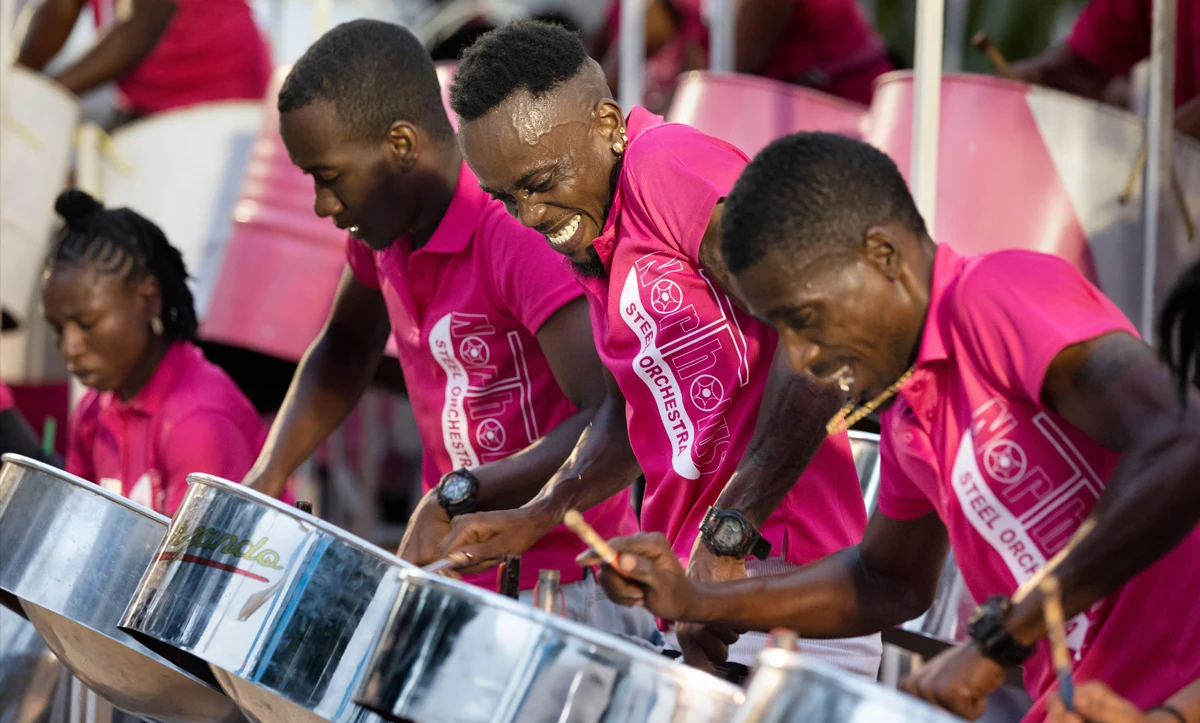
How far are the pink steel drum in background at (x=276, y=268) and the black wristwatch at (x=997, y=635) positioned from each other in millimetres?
2422

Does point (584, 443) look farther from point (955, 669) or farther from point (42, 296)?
point (42, 296)

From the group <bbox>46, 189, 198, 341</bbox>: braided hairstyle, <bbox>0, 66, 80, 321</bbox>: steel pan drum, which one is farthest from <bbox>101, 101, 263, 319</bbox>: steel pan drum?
<bbox>46, 189, 198, 341</bbox>: braided hairstyle

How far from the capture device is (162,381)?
8.71 ft

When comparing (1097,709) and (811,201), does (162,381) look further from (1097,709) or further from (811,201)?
(1097,709)

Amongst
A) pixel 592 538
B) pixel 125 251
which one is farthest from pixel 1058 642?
pixel 125 251

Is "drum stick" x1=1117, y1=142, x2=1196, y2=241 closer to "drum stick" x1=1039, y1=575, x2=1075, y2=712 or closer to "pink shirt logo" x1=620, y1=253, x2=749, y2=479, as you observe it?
"pink shirt logo" x1=620, y1=253, x2=749, y2=479

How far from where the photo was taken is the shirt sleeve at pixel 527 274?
2.02 metres

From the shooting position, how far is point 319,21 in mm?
4152

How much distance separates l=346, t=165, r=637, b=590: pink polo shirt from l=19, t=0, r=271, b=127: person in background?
2.13 metres

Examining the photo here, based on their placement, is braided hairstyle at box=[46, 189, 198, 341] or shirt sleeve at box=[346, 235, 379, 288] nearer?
shirt sleeve at box=[346, 235, 379, 288]

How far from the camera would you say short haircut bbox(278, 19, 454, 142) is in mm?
2154

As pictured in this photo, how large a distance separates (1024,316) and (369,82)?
1130 mm

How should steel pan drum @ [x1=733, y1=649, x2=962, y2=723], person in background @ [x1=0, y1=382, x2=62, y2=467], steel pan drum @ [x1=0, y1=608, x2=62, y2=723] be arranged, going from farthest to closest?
person in background @ [x1=0, y1=382, x2=62, y2=467] < steel pan drum @ [x1=0, y1=608, x2=62, y2=723] < steel pan drum @ [x1=733, y1=649, x2=962, y2=723]

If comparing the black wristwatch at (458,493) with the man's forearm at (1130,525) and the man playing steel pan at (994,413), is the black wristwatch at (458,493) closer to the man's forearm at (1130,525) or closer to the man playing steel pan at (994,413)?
the man playing steel pan at (994,413)
